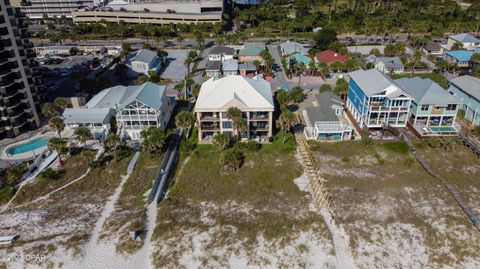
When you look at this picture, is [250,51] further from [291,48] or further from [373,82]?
[373,82]

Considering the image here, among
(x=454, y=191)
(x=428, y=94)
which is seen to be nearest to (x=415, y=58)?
(x=428, y=94)

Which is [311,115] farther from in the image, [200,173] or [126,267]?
[126,267]

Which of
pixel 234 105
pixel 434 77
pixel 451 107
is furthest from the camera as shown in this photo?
pixel 434 77

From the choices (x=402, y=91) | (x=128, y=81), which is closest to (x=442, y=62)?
(x=402, y=91)

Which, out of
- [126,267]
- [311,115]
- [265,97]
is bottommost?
[126,267]

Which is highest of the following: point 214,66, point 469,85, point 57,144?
point 469,85

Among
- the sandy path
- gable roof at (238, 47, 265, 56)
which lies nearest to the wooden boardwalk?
the sandy path
